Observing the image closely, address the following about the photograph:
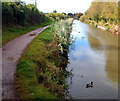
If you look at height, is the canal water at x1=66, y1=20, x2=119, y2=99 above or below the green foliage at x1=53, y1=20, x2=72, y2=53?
below

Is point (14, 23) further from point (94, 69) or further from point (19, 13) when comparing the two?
point (94, 69)

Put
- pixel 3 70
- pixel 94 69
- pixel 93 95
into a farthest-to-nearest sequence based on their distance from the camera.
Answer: pixel 94 69
pixel 93 95
pixel 3 70

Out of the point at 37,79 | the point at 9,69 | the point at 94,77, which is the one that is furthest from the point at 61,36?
the point at 37,79

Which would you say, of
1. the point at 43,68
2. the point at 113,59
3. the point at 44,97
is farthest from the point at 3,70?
the point at 113,59

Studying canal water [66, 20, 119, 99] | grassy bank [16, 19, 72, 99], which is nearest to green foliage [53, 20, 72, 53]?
canal water [66, 20, 119, 99]

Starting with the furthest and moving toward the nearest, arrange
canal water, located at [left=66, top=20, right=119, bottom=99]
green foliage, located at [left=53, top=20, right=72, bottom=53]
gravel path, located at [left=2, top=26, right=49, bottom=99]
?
green foliage, located at [left=53, top=20, right=72, bottom=53] → canal water, located at [left=66, top=20, right=119, bottom=99] → gravel path, located at [left=2, top=26, right=49, bottom=99]

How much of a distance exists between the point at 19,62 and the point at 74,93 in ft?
9.20

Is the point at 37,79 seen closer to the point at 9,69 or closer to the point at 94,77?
the point at 9,69

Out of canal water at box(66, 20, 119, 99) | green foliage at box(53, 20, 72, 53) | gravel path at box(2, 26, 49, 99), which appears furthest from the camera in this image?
green foliage at box(53, 20, 72, 53)

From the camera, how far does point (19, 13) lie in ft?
71.6

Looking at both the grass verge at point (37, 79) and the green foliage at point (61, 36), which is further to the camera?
the green foliage at point (61, 36)

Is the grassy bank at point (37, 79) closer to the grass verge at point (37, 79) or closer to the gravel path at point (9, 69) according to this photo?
the grass verge at point (37, 79)

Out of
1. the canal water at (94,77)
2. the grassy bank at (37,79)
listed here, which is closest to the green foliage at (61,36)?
the canal water at (94,77)

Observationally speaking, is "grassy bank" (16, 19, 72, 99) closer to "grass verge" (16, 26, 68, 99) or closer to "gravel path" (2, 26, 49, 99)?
"grass verge" (16, 26, 68, 99)
